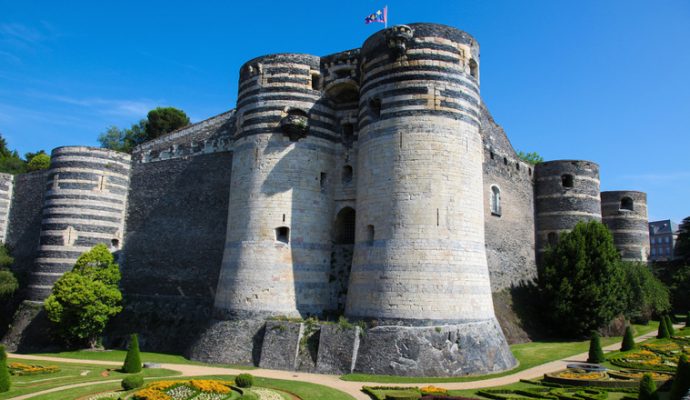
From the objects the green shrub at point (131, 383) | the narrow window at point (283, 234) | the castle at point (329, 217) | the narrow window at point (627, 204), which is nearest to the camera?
the green shrub at point (131, 383)

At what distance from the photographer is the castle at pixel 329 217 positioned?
71.4ft

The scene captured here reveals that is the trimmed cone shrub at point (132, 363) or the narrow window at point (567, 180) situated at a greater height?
the narrow window at point (567, 180)

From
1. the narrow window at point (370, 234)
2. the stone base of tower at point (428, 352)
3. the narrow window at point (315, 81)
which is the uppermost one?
the narrow window at point (315, 81)

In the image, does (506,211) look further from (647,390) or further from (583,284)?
(647,390)

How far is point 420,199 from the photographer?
73.0ft

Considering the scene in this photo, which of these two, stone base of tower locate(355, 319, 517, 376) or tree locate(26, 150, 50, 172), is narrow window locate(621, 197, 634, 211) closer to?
stone base of tower locate(355, 319, 517, 376)

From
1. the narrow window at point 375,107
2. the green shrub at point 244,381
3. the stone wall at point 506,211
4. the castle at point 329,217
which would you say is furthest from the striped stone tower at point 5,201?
the stone wall at point 506,211

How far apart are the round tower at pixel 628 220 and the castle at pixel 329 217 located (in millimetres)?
7548

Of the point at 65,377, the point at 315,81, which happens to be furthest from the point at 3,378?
the point at 315,81

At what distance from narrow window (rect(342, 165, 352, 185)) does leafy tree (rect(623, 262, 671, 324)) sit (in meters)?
19.4

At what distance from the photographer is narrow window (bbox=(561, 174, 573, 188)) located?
37.0 meters

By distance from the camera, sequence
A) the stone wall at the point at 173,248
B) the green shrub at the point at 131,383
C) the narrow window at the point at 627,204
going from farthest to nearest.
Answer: the narrow window at the point at 627,204 < the stone wall at the point at 173,248 < the green shrub at the point at 131,383

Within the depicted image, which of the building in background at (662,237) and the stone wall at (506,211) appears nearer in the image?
the stone wall at (506,211)

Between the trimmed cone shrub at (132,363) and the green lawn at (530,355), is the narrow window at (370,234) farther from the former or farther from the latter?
the trimmed cone shrub at (132,363)
